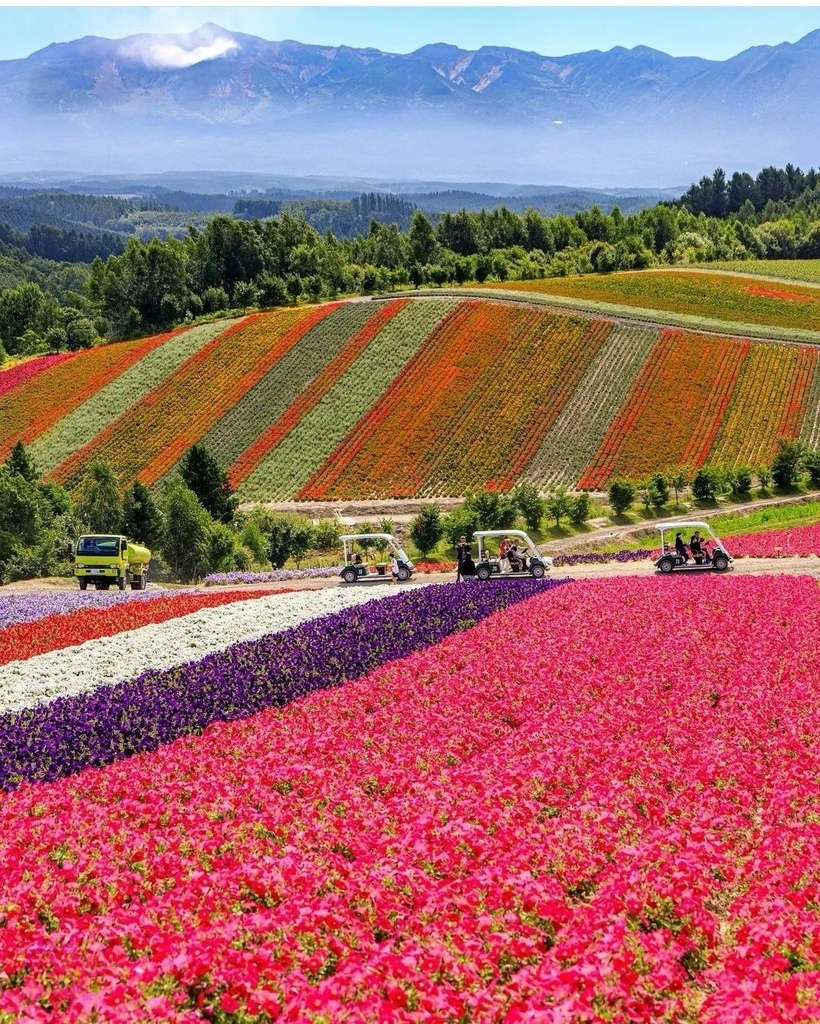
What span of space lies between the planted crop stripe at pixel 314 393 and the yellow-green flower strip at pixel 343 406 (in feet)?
1.54

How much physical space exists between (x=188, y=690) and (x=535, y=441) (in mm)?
50866

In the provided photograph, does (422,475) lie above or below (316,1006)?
below

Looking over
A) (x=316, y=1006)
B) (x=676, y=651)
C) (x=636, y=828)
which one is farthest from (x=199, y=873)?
(x=676, y=651)

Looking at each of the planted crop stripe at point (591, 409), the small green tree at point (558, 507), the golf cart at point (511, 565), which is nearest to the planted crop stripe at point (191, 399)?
the planted crop stripe at point (591, 409)

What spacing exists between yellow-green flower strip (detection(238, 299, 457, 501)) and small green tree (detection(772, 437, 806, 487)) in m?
27.1

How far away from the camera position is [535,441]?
67562 mm

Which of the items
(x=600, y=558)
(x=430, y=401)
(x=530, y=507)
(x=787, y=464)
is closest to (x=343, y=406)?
(x=430, y=401)

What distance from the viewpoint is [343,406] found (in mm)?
74812

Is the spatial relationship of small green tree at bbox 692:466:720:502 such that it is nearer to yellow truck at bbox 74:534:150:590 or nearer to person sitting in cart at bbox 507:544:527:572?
person sitting in cart at bbox 507:544:527:572

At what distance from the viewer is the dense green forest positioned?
108 metres

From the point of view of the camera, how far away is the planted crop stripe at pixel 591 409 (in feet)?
210

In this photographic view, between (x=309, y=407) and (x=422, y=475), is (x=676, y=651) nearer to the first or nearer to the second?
(x=422, y=475)

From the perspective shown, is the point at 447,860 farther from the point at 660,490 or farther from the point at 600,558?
the point at 660,490

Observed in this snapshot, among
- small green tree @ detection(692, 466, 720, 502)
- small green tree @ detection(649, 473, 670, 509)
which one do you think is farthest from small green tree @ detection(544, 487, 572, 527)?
small green tree @ detection(692, 466, 720, 502)
